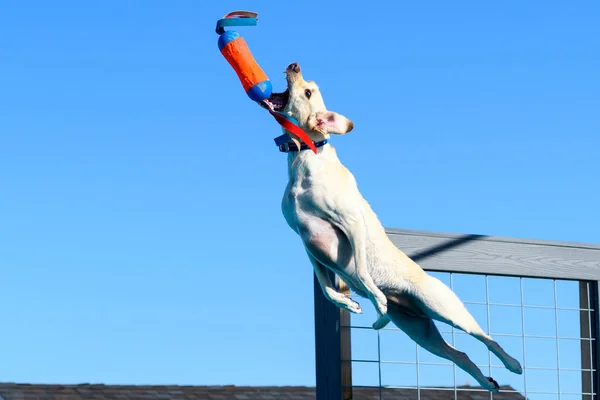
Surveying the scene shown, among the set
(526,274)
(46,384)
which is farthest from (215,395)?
(526,274)

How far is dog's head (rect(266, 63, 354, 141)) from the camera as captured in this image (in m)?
3.34

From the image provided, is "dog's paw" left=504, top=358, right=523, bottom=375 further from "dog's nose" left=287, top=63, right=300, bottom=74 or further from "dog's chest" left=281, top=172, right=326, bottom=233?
"dog's nose" left=287, top=63, right=300, bottom=74

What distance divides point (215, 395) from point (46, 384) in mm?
1339

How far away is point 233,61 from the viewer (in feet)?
11.0

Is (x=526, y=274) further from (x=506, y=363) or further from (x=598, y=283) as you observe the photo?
(x=506, y=363)

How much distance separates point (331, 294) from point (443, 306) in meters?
0.44

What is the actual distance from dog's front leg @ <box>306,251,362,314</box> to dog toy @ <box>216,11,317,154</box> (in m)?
0.36

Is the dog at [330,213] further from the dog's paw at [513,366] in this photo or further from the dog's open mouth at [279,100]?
the dog's paw at [513,366]

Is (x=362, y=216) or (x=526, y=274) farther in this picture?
(x=526, y=274)

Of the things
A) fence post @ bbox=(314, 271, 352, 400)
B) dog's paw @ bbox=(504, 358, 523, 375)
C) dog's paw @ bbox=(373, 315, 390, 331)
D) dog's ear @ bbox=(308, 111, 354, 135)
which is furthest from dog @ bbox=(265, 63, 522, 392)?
fence post @ bbox=(314, 271, 352, 400)

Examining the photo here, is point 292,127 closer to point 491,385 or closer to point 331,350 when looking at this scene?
point 491,385

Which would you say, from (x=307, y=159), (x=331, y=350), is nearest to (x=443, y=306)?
(x=307, y=159)

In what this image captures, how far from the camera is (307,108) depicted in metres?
3.35

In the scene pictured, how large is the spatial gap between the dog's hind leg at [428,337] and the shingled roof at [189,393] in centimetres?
406
